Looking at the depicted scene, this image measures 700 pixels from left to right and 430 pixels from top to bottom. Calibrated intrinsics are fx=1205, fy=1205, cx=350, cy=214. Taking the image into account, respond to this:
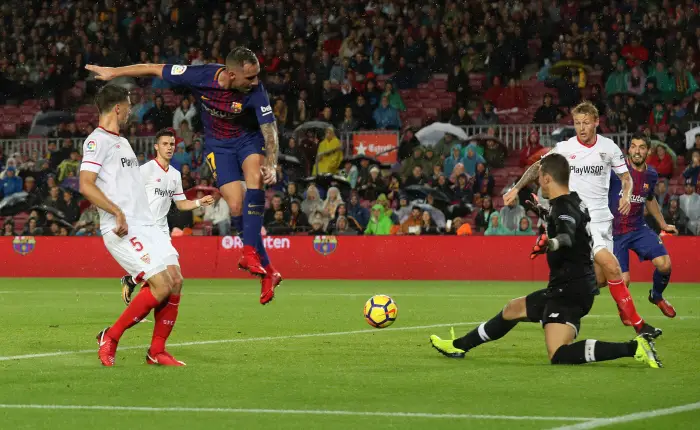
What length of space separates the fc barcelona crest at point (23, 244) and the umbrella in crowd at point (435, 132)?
29.7ft

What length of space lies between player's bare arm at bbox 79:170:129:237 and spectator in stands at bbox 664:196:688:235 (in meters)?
16.3

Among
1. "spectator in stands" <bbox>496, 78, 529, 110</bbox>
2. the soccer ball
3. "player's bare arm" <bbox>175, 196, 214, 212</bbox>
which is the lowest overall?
the soccer ball

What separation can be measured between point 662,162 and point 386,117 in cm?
Answer: 700

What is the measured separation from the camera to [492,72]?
2891cm

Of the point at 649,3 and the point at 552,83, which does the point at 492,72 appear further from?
the point at 649,3

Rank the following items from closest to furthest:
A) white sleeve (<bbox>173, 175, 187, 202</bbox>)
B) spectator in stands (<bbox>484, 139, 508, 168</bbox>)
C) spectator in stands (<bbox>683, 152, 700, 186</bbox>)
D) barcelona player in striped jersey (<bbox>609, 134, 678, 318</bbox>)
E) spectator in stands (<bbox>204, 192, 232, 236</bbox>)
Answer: white sleeve (<bbox>173, 175, 187, 202</bbox>) < barcelona player in striped jersey (<bbox>609, 134, 678, 318</bbox>) < spectator in stands (<bbox>683, 152, 700, 186</bbox>) < spectator in stands (<bbox>204, 192, 232, 236</bbox>) < spectator in stands (<bbox>484, 139, 508, 168</bbox>)

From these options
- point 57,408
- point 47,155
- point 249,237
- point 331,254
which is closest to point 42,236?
point 47,155

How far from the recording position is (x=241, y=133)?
11734 mm

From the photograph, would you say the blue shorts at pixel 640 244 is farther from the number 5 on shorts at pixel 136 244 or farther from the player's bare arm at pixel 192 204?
the number 5 on shorts at pixel 136 244

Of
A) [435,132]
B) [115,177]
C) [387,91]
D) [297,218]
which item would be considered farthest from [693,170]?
[115,177]

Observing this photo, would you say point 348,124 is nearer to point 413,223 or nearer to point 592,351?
point 413,223

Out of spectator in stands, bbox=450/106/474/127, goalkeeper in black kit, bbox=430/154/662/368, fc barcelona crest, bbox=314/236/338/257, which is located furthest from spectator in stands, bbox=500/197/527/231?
goalkeeper in black kit, bbox=430/154/662/368

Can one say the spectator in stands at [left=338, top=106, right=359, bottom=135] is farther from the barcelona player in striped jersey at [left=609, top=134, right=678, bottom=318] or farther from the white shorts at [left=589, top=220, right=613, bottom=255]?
the white shorts at [left=589, top=220, right=613, bottom=255]

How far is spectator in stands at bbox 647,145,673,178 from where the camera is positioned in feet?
80.8
